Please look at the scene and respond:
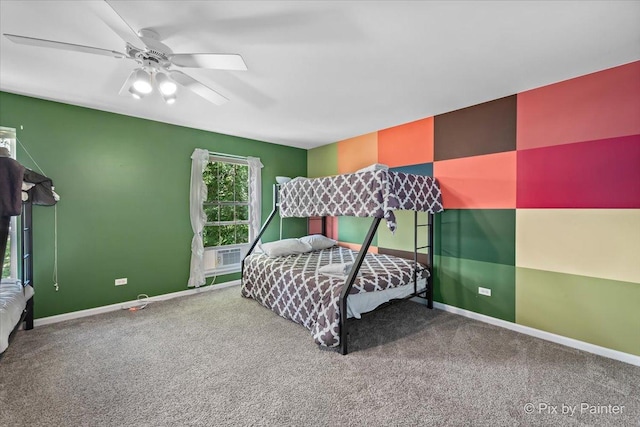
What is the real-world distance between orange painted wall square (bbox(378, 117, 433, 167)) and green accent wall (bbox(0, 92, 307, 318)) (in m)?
2.65

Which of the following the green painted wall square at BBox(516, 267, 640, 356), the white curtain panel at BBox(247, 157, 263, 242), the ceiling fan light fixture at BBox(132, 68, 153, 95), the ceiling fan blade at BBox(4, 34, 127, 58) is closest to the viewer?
the ceiling fan blade at BBox(4, 34, 127, 58)

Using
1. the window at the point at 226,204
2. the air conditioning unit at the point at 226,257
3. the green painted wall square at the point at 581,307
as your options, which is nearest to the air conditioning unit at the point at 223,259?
the air conditioning unit at the point at 226,257

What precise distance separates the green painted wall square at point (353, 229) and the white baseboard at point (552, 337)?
5.20 feet

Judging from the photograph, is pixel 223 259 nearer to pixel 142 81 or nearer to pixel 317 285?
pixel 317 285

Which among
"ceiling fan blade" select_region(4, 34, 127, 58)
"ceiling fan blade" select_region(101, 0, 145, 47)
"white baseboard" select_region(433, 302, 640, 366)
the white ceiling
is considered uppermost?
the white ceiling

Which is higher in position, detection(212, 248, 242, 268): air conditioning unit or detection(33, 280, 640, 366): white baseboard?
detection(212, 248, 242, 268): air conditioning unit

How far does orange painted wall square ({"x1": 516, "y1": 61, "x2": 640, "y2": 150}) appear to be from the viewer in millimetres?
2307

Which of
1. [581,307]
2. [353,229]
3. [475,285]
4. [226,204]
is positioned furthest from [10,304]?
[581,307]

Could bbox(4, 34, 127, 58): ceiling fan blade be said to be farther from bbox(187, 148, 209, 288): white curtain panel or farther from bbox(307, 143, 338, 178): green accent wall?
bbox(307, 143, 338, 178): green accent wall

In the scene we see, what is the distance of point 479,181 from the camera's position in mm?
3184

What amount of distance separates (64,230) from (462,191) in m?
4.73

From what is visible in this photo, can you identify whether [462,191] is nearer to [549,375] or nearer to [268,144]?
[549,375]

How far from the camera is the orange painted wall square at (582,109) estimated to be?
2307mm

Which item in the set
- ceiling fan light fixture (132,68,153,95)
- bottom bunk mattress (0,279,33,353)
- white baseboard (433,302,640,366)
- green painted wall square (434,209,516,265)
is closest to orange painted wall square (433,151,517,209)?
green painted wall square (434,209,516,265)
